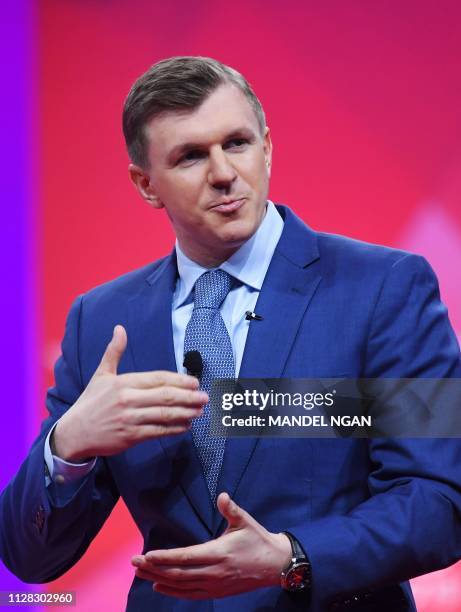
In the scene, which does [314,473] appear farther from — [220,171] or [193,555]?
[220,171]

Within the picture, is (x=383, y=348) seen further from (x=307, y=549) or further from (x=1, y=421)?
(x=1, y=421)

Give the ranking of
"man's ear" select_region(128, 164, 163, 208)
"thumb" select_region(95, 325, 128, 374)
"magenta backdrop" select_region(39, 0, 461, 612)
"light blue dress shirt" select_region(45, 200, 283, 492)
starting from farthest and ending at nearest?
"magenta backdrop" select_region(39, 0, 461, 612) → "man's ear" select_region(128, 164, 163, 208) → "light blue dress shirt" select_region(45, 200, 283, 492) → "thumb" select_region(95, 325, 128, 374)

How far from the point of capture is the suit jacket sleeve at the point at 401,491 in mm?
1748

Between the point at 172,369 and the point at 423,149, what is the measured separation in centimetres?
116

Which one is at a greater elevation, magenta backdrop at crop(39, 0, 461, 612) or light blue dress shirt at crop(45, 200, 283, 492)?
magenta backdrop at crop(39, 0, 461, 612)

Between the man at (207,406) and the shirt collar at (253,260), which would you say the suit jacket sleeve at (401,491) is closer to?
the man at (207,406)

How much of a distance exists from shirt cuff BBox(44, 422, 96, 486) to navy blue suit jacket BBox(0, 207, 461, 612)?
2 centimetres

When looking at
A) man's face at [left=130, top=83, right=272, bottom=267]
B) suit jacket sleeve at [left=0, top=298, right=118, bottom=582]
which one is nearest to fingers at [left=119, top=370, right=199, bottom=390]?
suit jacket sleeve at [left=0, top=298, right=118, bottom=582]

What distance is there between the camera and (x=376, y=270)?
1.99m

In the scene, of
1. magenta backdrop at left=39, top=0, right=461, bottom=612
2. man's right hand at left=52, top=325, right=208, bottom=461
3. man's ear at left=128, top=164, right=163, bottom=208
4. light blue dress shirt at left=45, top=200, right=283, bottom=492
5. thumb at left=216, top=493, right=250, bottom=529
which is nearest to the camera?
thumb at left=216, top=493, right=250, bottom=529

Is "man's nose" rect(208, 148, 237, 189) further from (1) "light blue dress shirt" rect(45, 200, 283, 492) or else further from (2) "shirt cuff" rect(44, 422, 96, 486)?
(2) "shirt cuff" rect(44, 422, 96, 486)

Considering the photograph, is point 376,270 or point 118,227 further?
point 118,227

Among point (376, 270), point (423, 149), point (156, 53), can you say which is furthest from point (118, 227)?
point (376, 270)

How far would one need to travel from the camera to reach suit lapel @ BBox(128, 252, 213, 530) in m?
1.94
